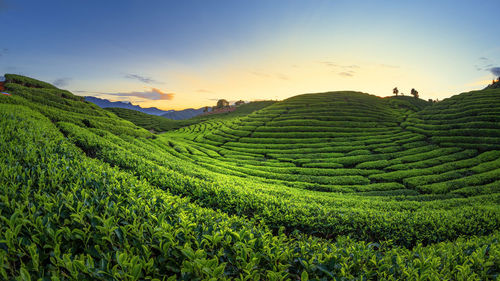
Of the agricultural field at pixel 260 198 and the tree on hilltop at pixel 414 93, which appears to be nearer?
the agricultural field at pixel 260 198

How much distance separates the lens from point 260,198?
861 cm

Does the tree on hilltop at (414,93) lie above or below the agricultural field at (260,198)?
above

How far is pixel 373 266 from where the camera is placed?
3320mm

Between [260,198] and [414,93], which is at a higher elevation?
[414,93]

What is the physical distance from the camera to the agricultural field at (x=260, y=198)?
2.70 metres

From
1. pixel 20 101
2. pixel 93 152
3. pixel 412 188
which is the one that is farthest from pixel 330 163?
pixel 20 101

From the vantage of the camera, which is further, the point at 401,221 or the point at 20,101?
the point at 20,101

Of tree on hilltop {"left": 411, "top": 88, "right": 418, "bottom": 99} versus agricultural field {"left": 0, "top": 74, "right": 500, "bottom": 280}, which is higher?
tree on hilltop {"left": 411, "top": 88, "right": 418, "bottom": 99}

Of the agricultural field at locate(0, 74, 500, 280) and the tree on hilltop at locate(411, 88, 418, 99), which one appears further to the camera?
the tree on hilltop at locate(411, 88, 418, 99)

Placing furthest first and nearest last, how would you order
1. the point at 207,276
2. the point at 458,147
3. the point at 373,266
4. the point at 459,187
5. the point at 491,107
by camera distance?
the point at 491,107
the point at 458,147
the point at 459,187
the point at 373,266
the point at 207,276

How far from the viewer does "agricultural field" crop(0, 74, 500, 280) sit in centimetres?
270

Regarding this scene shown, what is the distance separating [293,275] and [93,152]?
508 inches

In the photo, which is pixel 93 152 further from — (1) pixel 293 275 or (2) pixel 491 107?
(2) pixel 491 107

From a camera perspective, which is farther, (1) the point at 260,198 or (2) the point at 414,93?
(2) the point at 414,93
